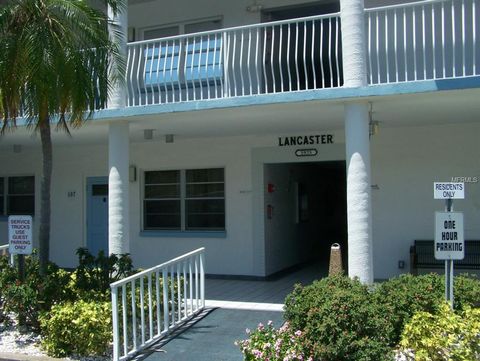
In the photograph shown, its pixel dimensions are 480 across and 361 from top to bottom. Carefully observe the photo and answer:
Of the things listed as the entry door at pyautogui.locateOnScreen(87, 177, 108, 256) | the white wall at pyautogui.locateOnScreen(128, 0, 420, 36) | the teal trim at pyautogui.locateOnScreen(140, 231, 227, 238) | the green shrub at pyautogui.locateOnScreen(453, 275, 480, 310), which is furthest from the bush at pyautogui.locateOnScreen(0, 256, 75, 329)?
the white wall at pyautogui.locateOnScreen(128, 0, 420, 36)

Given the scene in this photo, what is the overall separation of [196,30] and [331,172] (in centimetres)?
685

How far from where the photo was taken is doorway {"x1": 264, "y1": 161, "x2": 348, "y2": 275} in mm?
12547

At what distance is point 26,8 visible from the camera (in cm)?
761

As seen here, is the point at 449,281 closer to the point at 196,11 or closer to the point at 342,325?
the point at 342,325

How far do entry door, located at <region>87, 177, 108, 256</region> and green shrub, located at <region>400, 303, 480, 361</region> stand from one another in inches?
369

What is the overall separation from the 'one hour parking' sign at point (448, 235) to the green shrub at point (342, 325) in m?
1.24

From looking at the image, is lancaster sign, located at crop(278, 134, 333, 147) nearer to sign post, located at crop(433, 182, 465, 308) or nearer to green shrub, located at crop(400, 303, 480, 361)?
sign post, located at crop(433, 182, 465, 308)

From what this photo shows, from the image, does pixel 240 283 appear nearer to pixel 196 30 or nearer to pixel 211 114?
pixel 211 114

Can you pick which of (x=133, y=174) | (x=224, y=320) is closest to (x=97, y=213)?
(x=133, y=174)

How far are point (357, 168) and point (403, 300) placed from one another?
7.28 ft

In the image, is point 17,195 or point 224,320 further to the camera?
point 17,195

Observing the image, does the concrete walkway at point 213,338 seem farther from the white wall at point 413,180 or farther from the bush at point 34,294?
the white wall at point 413,180

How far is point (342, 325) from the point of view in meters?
5.81

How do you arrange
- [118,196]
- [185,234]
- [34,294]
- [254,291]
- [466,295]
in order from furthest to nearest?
[185,234], [254,291], [118,196], [34,294], [466,295]
